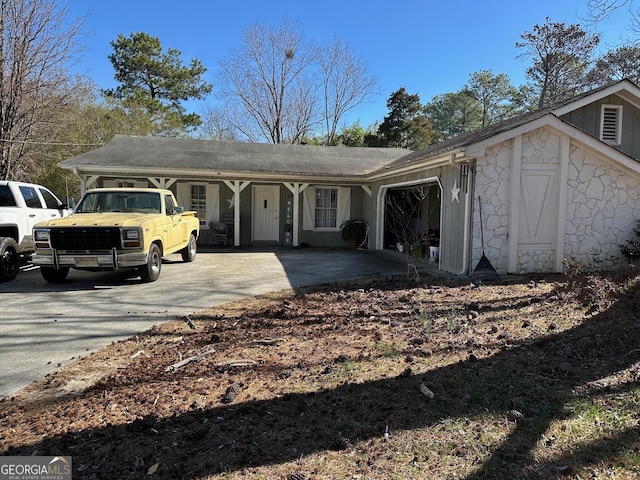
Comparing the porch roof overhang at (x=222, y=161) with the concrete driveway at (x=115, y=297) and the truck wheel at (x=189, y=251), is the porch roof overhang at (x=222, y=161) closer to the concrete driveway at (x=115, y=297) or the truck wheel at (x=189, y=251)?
the truck wheel at (x=189, y=251)

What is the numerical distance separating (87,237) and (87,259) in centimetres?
39

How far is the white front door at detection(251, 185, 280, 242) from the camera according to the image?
Result: 1614 cm

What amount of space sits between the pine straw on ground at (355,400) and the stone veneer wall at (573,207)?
3452 mm

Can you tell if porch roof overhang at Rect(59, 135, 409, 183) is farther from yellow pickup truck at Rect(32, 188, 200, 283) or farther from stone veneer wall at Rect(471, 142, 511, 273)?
stone veneer wall at Rect(471, 142, 511, 273)

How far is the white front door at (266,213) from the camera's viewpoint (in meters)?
16.1

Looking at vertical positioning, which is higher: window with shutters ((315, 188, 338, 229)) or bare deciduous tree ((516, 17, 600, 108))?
bare deciduous tree ((516, 17, 600, 108))

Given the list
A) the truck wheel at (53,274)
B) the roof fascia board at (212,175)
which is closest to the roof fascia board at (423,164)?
the roof fascia board at (212,175)

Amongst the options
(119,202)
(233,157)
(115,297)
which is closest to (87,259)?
(115,297)

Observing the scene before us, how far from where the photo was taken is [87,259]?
749cm

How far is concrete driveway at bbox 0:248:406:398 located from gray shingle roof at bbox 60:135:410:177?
3747mm

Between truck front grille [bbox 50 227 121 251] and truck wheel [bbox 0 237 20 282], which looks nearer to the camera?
truck front grille [bbox 50 227 121 251]

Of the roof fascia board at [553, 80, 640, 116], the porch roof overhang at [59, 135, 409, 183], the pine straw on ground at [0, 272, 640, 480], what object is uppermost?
the roof fascia board at [553, 80, 640, 116]

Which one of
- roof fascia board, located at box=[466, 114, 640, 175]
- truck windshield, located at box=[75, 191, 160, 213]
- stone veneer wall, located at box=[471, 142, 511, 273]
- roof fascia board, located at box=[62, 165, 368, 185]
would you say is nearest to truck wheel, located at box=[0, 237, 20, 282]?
truck windshield, located at box=[75, 191, 160, 213]

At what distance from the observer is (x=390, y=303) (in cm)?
645
